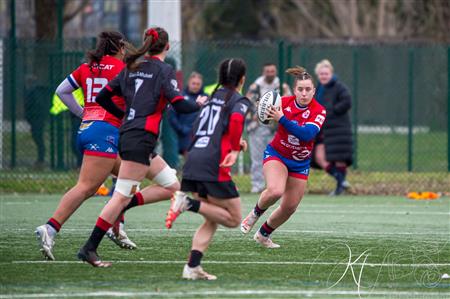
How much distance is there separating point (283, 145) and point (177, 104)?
1.91m

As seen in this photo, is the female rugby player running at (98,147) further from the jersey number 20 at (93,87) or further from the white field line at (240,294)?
the white field line at (240,294)

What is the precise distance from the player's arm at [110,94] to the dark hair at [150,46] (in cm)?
22

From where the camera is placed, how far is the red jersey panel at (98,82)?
9562mm

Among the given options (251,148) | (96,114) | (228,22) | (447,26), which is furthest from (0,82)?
(228,22)

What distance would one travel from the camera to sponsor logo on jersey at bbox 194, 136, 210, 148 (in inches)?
328

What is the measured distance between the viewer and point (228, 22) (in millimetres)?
49781

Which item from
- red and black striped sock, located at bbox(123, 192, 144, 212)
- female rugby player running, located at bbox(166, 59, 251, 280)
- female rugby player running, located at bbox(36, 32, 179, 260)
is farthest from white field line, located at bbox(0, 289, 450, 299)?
female rugby player running, located at bbox(36, 32, 179, 260)

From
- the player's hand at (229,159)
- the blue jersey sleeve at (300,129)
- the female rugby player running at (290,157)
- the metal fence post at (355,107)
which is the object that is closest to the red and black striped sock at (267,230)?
the female rugby player running at (290,157)

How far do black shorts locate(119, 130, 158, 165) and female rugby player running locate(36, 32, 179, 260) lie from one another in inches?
18.9

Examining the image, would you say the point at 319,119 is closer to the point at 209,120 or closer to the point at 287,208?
the point at 287,208

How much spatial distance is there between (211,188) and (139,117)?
0.98 m

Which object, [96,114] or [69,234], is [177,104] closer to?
[96,114]

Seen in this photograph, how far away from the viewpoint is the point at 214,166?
8.25 m

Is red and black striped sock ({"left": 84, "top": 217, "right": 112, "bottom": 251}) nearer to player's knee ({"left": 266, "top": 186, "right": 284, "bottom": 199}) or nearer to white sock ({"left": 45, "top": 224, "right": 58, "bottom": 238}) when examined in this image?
white sock ({"left": 45, "top": 224, "right": 58, "bottom": 238})
